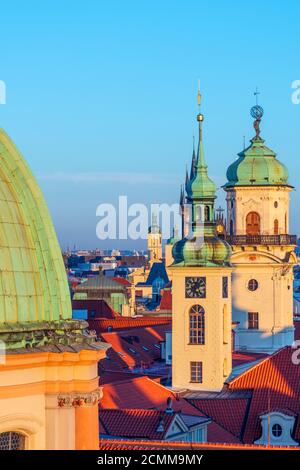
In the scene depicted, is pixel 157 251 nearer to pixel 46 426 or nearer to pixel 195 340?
pixel 195 340

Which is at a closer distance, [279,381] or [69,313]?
[69,313]

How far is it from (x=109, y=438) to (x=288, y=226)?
31.7 m

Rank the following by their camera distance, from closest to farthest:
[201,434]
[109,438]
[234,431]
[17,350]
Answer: [17,350]
[109,438]
[201,434]
[234,431]

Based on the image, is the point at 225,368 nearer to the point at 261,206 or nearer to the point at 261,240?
the point at 261,240

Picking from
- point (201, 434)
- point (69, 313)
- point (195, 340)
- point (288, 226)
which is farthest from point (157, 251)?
point (69, 313)

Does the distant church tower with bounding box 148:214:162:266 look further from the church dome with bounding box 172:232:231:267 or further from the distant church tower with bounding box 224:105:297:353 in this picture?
the church dome with bounding box 172:232:231:267

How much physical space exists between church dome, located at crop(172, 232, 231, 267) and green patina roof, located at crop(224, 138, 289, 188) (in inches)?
523

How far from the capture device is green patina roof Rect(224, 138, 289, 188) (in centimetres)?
6644

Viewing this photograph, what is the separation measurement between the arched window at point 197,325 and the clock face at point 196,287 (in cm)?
44

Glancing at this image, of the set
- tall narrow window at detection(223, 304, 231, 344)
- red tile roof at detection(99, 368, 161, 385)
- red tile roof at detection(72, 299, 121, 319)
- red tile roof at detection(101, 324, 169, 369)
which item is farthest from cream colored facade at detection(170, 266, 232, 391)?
red tile roof at detection(72, 299, 121, 319)

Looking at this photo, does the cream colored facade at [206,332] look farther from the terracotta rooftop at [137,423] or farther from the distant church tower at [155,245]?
the distant church tower at [155,245]

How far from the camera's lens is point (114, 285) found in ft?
349

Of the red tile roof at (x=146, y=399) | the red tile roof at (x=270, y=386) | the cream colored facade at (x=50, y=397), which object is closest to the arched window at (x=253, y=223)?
the red tile roof at (x=270, y=386)

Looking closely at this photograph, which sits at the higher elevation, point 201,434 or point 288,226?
point 288,226
